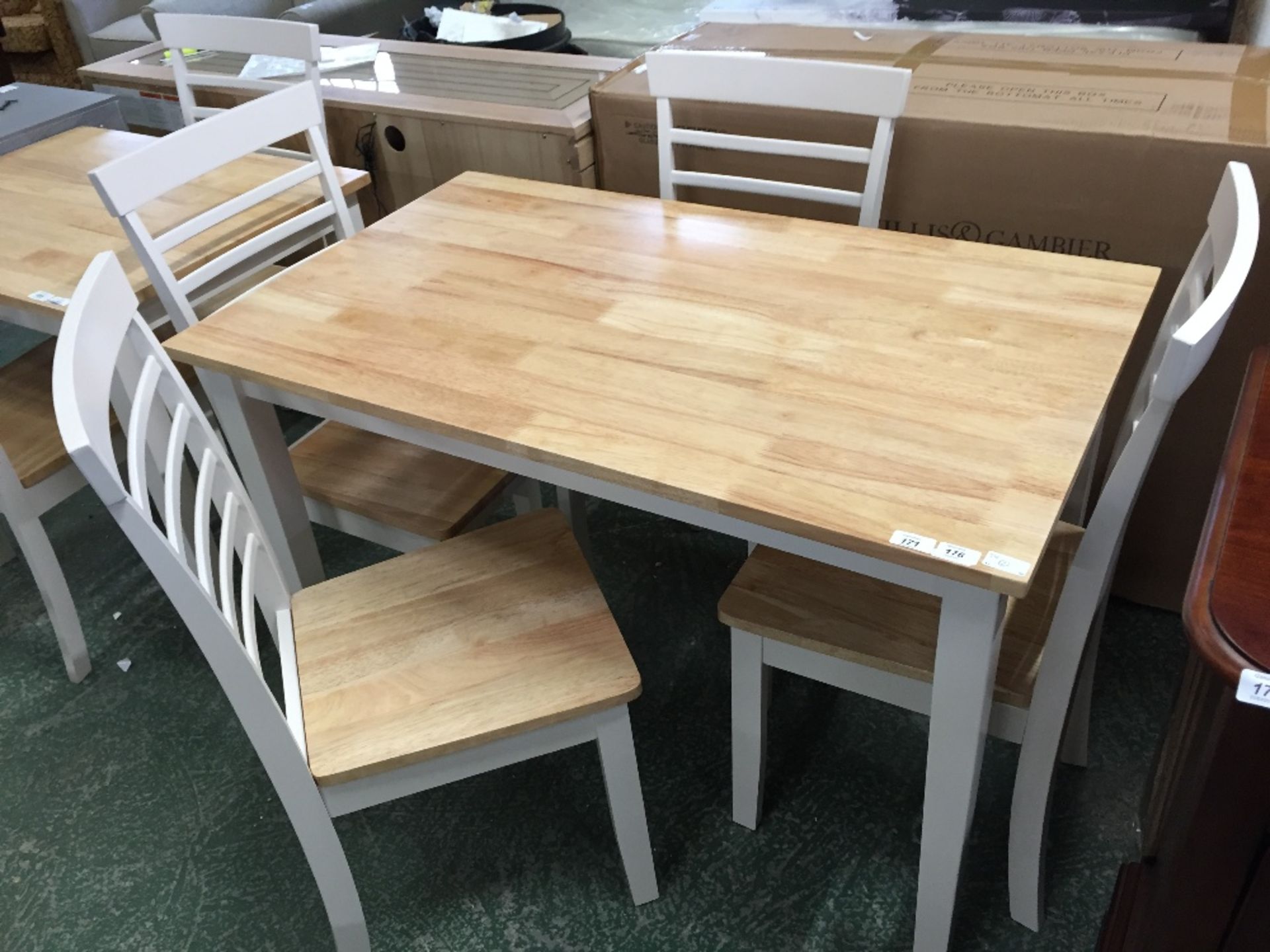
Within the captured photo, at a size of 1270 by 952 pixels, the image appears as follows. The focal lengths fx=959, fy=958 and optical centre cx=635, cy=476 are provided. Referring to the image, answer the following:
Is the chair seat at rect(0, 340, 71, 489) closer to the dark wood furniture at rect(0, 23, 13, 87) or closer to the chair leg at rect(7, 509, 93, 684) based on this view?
the chair leg at rect(7, 509, 93, 684)

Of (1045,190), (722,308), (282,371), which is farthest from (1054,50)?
(282,371)

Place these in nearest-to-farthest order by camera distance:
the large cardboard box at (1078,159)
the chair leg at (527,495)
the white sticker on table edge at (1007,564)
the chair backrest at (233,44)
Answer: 1. the white sticker on table edge at (1007,564)
2. the large cardboard box at (1078,159)
3. the chair leg at (527,495)
4. the chair backrest at (233,44)

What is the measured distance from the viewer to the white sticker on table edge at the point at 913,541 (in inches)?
34.3

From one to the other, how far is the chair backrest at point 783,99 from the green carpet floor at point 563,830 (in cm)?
80

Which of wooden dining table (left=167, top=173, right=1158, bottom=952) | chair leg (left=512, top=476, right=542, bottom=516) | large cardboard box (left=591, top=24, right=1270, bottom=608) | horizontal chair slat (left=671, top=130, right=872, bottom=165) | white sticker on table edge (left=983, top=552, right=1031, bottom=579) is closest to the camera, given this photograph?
white sticker on table edge (left=983, top=552, right=1031, bottom=579)

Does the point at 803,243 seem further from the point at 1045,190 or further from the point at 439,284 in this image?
the point at 439,284

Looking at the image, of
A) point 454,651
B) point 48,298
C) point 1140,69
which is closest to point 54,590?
point 48,298

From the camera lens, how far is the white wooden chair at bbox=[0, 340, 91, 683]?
1.63 m

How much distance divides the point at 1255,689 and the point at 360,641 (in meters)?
0.98

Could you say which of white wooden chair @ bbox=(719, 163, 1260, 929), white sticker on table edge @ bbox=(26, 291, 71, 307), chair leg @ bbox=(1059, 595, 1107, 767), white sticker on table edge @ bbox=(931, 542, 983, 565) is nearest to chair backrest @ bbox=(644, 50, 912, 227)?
white wooden chair @ bbox=(719, 163, 1260, 929)

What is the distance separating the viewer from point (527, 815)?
59.7 inches

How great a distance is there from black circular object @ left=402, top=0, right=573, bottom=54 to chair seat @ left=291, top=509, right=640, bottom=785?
1.58m

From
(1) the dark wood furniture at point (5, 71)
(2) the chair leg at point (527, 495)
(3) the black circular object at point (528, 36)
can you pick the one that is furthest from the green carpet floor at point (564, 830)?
(1) the dark wood furniture at point (5, 71)

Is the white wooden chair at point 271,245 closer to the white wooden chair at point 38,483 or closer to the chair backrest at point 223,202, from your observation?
the chair backrest at point 223,202
